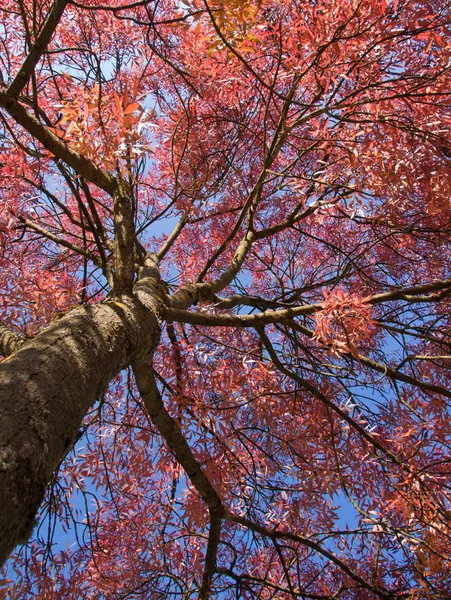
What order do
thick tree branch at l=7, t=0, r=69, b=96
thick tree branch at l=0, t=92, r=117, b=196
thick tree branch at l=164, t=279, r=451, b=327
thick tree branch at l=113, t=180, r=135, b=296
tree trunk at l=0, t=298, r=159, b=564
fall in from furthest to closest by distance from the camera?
thick tree branch at l=164, t=279, r=451, b=327 → thick tree branch at l=113, t=180, r=135, b=296 → thick tree branch at l=0, t=92, r=117, b=196 → thick tree branch at l=7, t=0, r=69, b=96 → tree trunk at l=0, t=298, r=159, b=564

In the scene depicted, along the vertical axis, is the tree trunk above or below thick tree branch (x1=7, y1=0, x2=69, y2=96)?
below

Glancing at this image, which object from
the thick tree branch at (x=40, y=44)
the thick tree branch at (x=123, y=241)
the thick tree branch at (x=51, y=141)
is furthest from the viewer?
the thick tree branch at (x=123, y=241)

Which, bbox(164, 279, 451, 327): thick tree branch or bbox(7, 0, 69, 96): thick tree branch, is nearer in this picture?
bbox(7, 0, 69, 96): thick tree branch

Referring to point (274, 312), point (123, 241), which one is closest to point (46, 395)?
point (123, 241)

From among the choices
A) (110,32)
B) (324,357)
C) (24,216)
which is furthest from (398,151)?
(110,32)

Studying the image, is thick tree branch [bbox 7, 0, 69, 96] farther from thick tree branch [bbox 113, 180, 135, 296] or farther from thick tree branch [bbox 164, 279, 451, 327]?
thick tree branch [bbox 164, 279, 451, 327]

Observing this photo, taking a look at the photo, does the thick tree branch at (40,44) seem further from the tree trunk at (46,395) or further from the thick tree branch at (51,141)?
the tree trunk at (46,395)

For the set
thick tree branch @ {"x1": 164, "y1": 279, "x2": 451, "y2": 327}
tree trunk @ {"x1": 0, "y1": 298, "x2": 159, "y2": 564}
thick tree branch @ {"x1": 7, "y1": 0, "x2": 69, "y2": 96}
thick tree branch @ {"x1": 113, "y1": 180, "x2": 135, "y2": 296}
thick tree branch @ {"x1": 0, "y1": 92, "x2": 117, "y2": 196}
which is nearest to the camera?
tree trunk @ {"x1": 0, "y1": 298, "x2": 159, "y2": 564}

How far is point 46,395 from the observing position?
1.09m

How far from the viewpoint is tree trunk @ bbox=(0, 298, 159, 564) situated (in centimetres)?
89

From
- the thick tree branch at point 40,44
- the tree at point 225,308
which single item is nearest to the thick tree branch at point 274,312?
the tree at point 225,308

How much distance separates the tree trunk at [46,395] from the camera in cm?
89

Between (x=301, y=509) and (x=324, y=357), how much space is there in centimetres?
149

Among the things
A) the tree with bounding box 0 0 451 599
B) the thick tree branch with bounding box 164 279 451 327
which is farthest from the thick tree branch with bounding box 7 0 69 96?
the thick tree branch with bounding box 164 279 451 327
